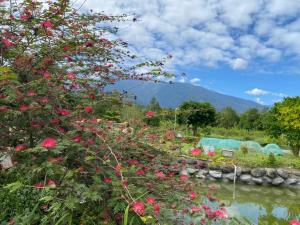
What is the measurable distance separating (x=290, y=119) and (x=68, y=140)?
1546 centimetres

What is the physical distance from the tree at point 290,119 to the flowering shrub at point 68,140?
45.1 feet

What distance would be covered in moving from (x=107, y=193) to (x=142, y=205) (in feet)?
1.74

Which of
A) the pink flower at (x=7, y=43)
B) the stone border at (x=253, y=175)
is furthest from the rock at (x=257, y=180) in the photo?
the pink flower at (x=7, y=43)

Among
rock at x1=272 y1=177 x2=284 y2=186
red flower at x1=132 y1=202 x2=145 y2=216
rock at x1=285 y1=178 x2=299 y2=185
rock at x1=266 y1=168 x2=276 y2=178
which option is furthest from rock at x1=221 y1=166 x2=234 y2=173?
red flower at x1=132 y1=202 x2=145 y2=216

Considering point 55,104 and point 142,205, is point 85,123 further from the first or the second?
point 142,205

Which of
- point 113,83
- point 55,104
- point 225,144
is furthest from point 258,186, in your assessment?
point 55,104

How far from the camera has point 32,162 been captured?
9.33 feet

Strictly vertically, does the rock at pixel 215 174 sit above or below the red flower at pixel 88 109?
below

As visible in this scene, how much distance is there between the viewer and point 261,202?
10.3 meters

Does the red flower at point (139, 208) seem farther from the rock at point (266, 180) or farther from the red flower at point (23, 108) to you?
the rock at point (266, 180)

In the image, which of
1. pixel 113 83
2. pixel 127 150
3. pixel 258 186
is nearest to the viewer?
pixel 127 150

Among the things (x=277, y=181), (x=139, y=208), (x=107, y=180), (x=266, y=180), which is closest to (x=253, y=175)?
(x=266, y=180)

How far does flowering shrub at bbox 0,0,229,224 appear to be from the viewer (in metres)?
2.56

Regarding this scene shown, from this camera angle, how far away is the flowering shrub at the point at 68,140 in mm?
2564
